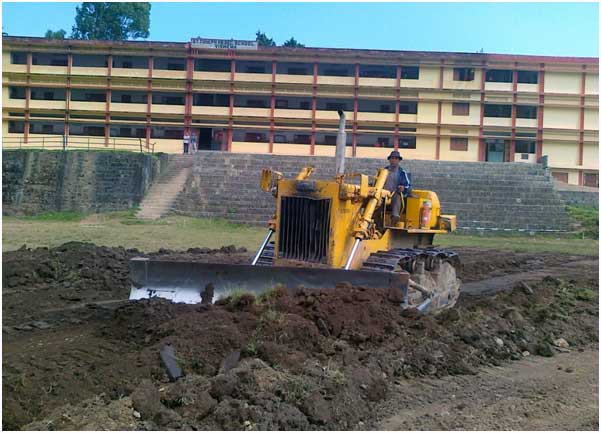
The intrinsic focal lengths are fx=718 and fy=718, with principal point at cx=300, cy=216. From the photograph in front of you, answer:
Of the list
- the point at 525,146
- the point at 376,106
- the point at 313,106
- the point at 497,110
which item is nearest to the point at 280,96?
the point at 313,106

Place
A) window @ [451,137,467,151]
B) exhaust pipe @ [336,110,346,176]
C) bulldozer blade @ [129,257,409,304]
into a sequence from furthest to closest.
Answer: window @ [451,137,467,151], exhaust pipe @ [336,110,346,176], bulldozer blade @ [129,257,409,304]

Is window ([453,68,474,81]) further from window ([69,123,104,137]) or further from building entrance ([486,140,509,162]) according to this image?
window ([69,123,104,137])

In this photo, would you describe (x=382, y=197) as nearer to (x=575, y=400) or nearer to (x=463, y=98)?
(x=575, y=400)

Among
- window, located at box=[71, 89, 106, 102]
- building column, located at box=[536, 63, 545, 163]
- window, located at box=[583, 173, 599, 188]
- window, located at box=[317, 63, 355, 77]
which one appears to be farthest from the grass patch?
window, located at box=[71, 89, 106, 102]

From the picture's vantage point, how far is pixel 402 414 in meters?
6.01

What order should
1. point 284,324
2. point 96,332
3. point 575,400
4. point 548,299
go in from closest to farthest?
point 575,400
point 284,324
point 96,332
point 548,299

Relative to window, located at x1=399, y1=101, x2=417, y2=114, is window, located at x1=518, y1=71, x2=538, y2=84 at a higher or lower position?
higher

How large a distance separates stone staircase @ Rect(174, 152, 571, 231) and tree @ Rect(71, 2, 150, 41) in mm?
39358

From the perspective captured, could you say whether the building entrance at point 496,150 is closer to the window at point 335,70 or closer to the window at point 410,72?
the window at point 410,72

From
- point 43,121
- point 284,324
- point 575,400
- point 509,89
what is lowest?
point 575,400

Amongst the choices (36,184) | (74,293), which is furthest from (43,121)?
(74,293)

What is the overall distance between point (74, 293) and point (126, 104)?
3947 cm

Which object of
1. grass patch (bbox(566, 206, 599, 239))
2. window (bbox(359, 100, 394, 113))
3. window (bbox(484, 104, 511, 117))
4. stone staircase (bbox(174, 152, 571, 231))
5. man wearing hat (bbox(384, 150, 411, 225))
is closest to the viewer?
man wearing hat (bbox(384, 150, 411, 225))

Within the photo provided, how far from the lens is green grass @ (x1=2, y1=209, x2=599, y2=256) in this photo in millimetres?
21953
